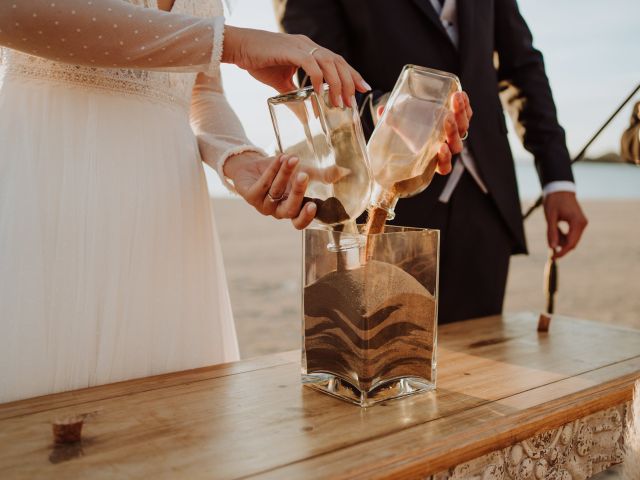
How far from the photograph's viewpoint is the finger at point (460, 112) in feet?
2.95

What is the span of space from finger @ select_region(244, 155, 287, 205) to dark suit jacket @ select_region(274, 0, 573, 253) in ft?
2.60

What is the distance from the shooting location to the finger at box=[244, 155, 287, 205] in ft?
2.69

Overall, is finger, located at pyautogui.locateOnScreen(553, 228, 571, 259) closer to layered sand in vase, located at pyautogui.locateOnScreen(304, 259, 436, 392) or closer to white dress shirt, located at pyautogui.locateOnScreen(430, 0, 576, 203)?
white dress shirt, located at pyautogui.locateOnScreen(430, 0, 576, 203)

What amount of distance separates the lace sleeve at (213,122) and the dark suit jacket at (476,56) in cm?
32

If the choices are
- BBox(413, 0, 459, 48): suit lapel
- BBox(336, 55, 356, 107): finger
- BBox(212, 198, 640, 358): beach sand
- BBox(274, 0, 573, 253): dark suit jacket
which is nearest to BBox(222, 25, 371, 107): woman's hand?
BBox(336, 55, 356, 107): finger

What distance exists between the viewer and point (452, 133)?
0.92m

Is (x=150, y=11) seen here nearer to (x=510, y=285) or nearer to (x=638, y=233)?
(x=510, y=285)

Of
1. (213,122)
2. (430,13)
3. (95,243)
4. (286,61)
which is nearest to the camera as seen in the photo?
(286,61)

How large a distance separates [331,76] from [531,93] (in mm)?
1320

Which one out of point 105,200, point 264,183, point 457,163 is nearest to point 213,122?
point 105,200

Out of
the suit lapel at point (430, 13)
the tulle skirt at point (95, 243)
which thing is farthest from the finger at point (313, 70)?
the suit lapel at point (430, 13)

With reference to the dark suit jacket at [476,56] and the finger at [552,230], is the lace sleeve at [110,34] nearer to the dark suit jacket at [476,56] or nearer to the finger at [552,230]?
the dark suit jacket at [476,56]

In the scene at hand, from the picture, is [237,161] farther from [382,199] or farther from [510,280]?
[510,280]

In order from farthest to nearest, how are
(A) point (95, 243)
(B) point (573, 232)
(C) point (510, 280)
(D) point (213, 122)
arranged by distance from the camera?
(C) point (510, 280) < (B) point (573, 232) < (D) point (213, 122) < (A) point (95, 243)
